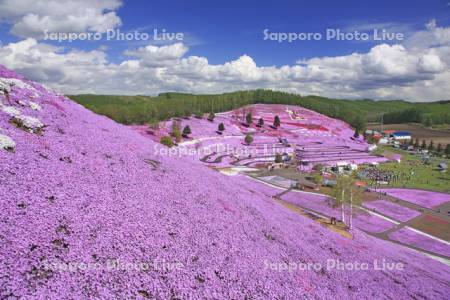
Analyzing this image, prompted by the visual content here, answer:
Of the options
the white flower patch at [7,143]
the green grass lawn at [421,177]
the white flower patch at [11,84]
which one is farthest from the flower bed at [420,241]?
the white flower patch at [11,84]

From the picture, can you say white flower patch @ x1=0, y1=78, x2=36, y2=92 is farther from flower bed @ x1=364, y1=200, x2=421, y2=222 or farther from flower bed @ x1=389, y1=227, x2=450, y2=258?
flower bed @ x1=364, y1=200, x2=421, y2=222

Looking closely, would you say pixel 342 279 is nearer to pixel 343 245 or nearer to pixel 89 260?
pixel 343 245

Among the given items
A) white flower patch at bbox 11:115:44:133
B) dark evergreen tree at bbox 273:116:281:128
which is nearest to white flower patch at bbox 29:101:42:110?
white flower patch at bbox 11:115:44:133

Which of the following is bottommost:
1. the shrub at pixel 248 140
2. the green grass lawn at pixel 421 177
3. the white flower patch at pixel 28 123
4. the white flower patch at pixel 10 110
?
the green grass lawn at pixel 421 177

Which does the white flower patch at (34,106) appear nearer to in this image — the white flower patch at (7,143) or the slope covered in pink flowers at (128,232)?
the slope covered in pink flowers at (128,232)

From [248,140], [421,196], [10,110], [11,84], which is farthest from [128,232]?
[248,140]

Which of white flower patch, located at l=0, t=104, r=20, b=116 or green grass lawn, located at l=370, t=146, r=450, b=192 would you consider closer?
white flower patch, located at l=0, t=104, r=20, b=116

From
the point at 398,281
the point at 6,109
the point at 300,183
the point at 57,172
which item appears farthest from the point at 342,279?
the point at 300,183
